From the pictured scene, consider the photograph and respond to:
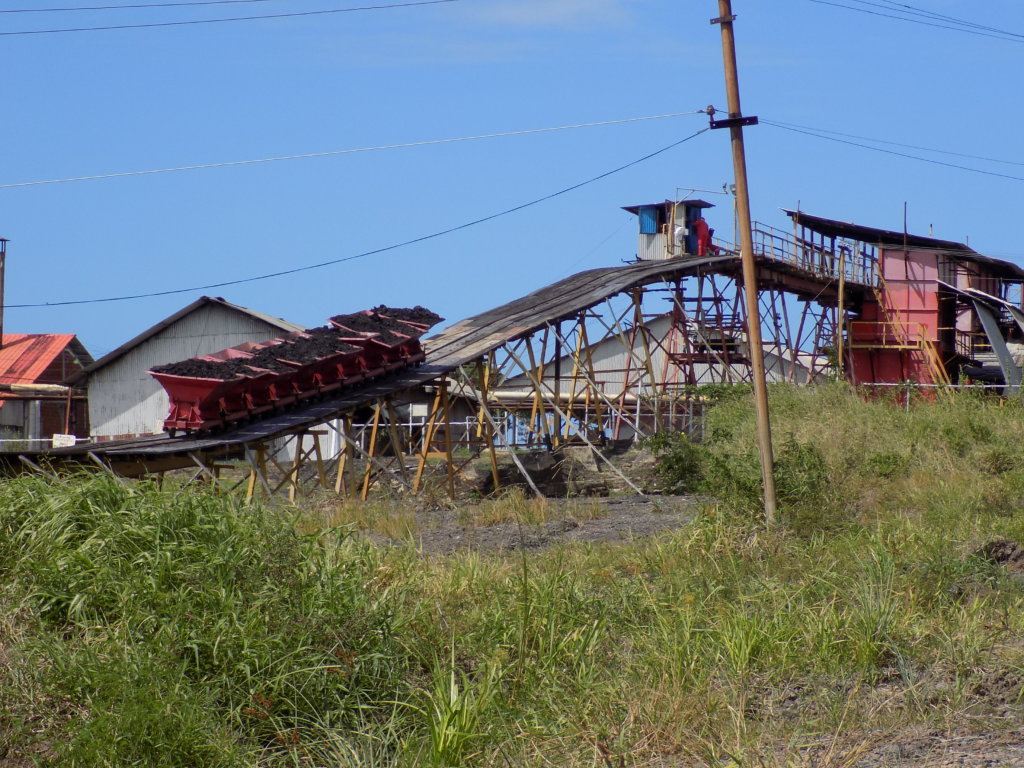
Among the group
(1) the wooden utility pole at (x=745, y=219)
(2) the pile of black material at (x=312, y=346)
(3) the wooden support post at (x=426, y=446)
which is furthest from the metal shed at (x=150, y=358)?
(1) the wooden utility pole at (x=745, y=219)

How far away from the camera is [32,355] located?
42750mm

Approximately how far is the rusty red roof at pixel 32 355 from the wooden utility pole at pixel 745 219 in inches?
1341

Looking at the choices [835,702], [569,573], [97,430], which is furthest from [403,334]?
[97,430]

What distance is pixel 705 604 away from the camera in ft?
32.2

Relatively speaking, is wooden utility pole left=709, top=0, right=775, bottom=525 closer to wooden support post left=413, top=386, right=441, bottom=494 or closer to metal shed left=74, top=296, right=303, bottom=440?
wooden support post left=413, top=386, right=441, bottom=494

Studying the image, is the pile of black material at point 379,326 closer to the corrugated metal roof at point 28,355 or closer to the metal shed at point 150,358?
the metal shed at point 150,358

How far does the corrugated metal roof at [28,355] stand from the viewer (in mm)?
41497

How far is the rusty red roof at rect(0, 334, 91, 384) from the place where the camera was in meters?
41.5

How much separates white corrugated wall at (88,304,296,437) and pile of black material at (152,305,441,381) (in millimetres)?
14274

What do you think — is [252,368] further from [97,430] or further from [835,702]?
[97,430]

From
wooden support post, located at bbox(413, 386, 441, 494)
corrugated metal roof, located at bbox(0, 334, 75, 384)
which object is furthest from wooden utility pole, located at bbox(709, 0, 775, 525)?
corrugated metal roof, located at bbox(0, 334, 75, 384)

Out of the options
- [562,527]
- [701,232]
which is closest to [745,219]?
[562,527]

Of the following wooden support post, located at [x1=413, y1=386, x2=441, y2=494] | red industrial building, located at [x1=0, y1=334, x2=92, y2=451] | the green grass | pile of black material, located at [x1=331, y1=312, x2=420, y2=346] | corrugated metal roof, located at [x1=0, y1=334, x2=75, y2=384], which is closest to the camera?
the green grass

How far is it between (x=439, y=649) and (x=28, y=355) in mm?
38298
